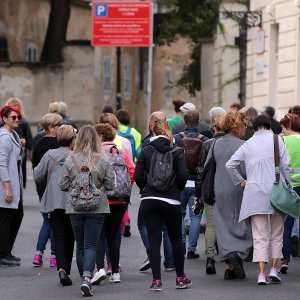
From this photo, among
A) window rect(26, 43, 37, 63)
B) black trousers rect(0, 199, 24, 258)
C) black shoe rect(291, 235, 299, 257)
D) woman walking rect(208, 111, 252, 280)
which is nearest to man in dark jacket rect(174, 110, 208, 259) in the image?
black shoe rect(291, 235, 299, 257)

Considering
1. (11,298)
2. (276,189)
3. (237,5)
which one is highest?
(237,5)

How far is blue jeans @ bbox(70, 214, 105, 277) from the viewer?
13102mm

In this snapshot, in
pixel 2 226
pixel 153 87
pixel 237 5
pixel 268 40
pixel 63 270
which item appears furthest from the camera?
pixel 153 87

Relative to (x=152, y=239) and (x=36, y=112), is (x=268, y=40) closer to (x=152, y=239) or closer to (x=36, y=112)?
(x=36, y=112)

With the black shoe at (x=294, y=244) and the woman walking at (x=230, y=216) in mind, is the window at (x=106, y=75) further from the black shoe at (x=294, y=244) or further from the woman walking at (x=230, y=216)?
the woman walking at (x=230, y=216)

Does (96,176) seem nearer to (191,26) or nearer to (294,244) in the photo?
(294,244)

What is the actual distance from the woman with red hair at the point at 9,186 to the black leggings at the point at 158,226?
2.62 metres

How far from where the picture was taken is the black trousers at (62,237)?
13914 mm

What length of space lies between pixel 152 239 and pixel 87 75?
96.2 ft

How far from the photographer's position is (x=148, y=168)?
13352 millimetres

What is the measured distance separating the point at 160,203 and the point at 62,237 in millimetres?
1309

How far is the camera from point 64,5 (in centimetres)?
4491

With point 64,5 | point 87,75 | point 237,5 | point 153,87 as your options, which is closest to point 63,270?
point 237,5

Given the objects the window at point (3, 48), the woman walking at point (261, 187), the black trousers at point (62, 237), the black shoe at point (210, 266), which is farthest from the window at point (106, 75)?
the woman walking at point (261, 187)
